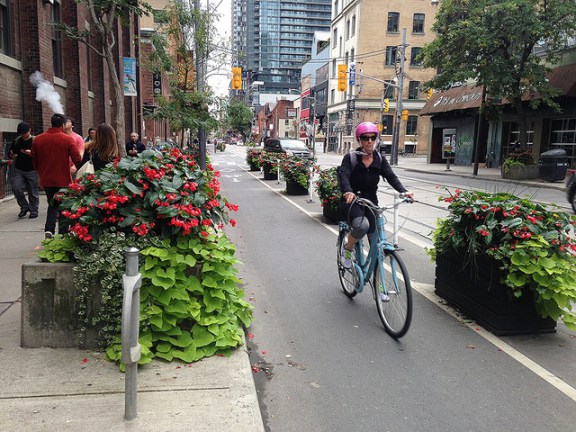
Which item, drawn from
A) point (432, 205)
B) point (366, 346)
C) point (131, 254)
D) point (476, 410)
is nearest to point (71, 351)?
point (131, 254)

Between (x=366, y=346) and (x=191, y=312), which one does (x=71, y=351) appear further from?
(x=366, y=346)

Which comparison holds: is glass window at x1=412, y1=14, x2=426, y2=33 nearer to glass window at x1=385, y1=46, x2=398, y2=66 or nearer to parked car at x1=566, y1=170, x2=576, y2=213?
glass window at x1=385, y1=46, x2=398, y2=66

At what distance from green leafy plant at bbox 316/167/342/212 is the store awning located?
73.5ft

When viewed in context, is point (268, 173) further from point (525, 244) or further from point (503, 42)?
point (525, 244)

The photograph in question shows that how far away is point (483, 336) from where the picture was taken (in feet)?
15.9

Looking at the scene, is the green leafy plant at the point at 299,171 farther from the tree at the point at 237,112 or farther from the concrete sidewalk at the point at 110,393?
the concrete sidewalk at the point at 110,393

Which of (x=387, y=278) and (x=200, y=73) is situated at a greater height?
(x=200, y=73)

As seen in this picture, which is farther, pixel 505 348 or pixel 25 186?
pixel 25 186

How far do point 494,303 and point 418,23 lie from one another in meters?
64.7

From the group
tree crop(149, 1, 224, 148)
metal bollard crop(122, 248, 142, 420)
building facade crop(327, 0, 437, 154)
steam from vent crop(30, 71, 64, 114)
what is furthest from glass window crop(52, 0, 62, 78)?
building facade crop(327, 0, 437, 154)

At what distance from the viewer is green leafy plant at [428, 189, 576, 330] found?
445cm

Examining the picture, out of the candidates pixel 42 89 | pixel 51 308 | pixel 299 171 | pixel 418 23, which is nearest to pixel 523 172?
pixel 299 171

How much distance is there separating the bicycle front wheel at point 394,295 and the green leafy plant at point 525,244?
2.66ft

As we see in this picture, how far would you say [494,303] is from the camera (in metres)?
4.83
